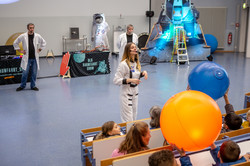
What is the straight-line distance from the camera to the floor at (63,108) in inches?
171

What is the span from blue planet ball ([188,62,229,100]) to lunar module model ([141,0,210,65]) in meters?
7.59

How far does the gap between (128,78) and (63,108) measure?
252 centimetres

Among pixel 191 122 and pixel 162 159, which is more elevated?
pixel 191 122

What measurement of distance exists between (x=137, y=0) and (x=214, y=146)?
42.0 ft

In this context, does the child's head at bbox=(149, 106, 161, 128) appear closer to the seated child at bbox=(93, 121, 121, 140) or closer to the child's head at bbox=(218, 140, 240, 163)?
the seated child at bbox=(93, 121, 121, 140)

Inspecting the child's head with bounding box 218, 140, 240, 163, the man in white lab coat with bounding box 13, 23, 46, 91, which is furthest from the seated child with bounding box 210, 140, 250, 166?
the man in white lab coat with bounding box 13, 23, 46, 91

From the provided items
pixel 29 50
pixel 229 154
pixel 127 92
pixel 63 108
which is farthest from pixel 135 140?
pixel 29 50

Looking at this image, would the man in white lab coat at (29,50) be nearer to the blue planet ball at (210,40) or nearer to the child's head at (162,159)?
the child's head at (162,159)

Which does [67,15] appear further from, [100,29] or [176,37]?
[176,37]

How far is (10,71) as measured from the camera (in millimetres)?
8453

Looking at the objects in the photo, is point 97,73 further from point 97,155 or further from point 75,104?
point 97,155

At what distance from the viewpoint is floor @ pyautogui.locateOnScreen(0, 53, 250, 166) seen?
4355 mm

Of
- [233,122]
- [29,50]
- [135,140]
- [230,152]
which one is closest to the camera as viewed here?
[230,152]

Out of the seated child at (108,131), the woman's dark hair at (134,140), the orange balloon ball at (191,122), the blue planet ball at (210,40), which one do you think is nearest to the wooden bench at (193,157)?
the woman's dark hair at (134,140)
